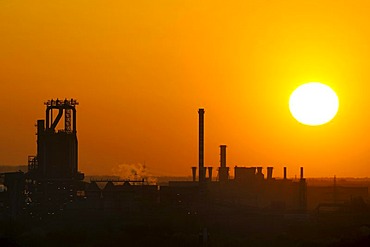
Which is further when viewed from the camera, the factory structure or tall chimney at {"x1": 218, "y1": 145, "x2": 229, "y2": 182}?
tall chimney at {"x1": 218, "y1": 145, "x2": 229, "y2": 182}

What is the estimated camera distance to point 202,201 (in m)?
98.1

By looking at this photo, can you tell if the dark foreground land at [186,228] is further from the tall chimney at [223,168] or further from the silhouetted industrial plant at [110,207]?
the tall chimney at [223,168]

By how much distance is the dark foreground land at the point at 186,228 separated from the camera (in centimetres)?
7188

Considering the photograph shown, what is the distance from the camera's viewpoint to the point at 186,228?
274 feet

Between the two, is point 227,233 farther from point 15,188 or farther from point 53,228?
point 15,188

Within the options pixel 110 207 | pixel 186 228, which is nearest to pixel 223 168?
pixel 110 207

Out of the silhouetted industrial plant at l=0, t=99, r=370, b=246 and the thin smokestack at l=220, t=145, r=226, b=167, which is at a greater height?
the thin smokestack at l=220, t=145, r=226, b=167

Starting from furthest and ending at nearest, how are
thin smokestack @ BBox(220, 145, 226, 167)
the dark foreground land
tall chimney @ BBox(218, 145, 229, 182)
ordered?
thin smokestack @ BBox(220, 145, 226, 167)
tall chimney @ BBox(218, 145, 229, 182)
the dark foreground land

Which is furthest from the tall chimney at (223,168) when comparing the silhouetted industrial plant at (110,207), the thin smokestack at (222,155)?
the silhouetted industrial plant at (110,207)

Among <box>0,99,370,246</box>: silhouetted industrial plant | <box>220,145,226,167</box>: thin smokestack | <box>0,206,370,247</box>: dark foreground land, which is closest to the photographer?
<box>0,206,370,247</box>: dark foreground land

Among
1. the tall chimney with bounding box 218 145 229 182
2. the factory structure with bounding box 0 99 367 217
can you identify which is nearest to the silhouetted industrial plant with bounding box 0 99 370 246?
the factory structure with bounding box 0 99 367 217

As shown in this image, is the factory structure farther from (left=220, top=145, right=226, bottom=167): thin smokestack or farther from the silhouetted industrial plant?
(left=220, top=145, right=226, bottom=167): thin smokestack

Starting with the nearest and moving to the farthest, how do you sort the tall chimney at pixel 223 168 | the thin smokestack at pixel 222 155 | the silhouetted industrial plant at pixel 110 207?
the silhouetted industrial plant at pixel 110 207, the tall chimney at pixel 223 168, the thin smokestack at pixel 222 155

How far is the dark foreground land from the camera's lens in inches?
2830
